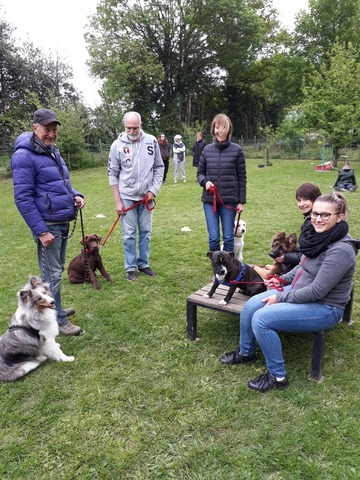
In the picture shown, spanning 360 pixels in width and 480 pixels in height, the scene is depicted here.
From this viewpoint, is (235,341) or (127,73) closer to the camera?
(235,341)

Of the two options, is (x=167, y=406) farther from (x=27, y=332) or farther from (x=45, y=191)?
(x=45, y=191)

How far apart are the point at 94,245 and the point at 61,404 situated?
8.00ft

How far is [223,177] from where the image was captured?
4.58 meters

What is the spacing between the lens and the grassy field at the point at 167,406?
2299 millimetres

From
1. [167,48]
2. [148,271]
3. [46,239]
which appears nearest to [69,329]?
[46,239]

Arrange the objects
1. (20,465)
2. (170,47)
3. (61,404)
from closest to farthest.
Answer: (20,465), (61,404), (170,47)

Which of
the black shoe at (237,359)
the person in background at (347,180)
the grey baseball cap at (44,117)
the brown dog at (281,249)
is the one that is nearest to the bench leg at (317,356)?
the black shoe at (237,359)

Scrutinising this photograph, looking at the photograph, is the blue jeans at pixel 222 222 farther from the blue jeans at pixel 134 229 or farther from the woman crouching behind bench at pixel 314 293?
the woman crouching behind bench at pixel 314 293

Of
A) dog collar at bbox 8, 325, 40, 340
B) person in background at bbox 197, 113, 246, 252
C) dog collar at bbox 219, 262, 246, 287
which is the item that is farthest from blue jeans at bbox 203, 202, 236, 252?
dog collar at bbox 8, 325, 40, 340

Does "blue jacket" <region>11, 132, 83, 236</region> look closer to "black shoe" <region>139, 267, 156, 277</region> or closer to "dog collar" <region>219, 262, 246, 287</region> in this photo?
"dog collar" <region>219, 262, 246, 287</region>

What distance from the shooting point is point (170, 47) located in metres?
29.4

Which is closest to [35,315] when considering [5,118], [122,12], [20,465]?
[20,465]

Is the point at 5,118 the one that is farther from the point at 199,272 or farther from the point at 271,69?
the point at 271,69

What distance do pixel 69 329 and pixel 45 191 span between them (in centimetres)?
156
